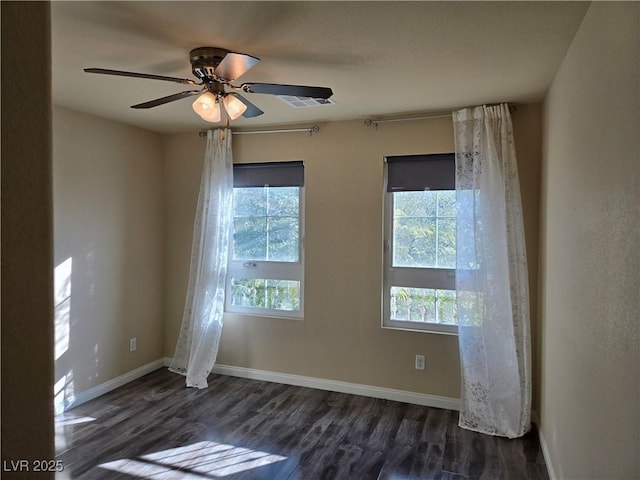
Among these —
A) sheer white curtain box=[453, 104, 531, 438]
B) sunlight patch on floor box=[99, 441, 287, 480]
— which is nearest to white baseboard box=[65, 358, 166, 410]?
sunlight patch on floor box=[99, 441, 287, 480]

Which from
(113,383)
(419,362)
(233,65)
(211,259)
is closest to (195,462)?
(113,383)

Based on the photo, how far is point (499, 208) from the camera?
2.96 metres

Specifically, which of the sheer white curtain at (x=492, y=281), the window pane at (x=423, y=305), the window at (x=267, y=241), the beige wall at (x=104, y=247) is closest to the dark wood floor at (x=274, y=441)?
the sheer white curtain at (x=492, y=281)

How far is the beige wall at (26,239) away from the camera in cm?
52

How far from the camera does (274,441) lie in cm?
280

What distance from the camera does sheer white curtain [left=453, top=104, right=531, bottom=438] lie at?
114 inches

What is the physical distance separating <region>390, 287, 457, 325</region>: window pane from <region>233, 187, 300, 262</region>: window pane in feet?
3.38

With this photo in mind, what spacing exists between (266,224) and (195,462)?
210 cm

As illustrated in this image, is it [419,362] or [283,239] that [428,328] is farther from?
[283,239]

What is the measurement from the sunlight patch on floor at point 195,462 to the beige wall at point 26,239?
2154 millimetres

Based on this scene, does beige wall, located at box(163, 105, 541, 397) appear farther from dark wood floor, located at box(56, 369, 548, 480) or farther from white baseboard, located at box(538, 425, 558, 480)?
white baseboard, located at box(538, 425, 558, 480)

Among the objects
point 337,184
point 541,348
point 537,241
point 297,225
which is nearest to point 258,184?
point 297,225

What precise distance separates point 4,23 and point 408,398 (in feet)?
11.5

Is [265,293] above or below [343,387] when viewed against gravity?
above
